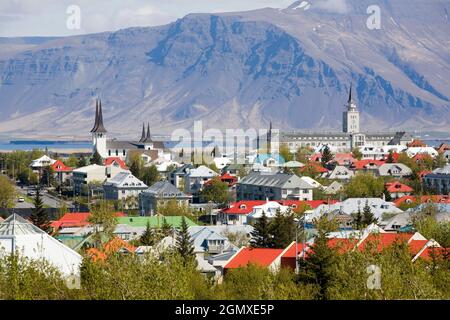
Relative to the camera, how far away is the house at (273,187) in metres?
61.2

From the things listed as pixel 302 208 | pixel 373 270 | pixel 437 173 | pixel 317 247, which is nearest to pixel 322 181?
pixel 437 173

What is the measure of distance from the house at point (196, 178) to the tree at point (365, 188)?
36.4ft

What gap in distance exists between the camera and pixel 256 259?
2769cm

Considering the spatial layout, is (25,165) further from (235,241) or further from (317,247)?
(317,247)

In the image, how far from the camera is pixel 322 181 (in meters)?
71.4

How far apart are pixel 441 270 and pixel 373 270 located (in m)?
4.81

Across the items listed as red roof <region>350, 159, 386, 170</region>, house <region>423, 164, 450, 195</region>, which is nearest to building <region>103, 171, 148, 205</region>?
house <region>423, 164, 450, 195</region>

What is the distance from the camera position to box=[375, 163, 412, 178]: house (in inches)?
3014

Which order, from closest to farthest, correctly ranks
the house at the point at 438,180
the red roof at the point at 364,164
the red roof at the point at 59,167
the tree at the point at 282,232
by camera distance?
the tree at the point at 282,232, the house at the point at 438,180, the red roof at the point at 59,167, the red roof at the point at 364,164

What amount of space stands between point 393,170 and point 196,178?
1267 centimetres

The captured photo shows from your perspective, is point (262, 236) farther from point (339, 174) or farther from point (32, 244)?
point (339, 174)

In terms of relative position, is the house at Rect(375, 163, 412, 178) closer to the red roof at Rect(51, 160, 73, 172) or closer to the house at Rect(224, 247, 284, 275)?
the red roof at Rect(51, 160, 73, 172)

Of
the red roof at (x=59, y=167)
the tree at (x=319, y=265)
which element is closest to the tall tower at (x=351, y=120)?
the red roof at (x=59, y=167)

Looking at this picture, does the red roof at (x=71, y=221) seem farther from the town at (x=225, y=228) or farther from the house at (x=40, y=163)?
the house at (x=40, y=163)
